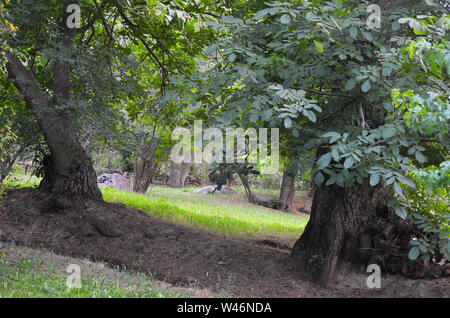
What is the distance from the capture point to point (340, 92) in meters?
5.04

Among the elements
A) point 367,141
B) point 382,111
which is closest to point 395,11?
point 382,111

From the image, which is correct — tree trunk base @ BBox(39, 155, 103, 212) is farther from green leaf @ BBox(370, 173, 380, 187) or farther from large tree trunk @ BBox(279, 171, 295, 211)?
large tree trunk @ BBox(279, 171, 295, 211)

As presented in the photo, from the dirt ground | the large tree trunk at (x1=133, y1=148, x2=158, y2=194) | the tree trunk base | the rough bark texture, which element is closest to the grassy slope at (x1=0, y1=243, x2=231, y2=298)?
the dirt ground

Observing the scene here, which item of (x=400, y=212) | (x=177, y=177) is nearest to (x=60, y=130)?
(x=400, y=212)

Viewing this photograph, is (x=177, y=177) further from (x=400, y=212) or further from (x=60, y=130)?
(x=400, y=212)

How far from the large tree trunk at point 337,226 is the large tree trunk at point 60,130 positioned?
4.02m

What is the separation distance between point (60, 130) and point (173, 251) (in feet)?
9.14

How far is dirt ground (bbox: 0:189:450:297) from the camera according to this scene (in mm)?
5316

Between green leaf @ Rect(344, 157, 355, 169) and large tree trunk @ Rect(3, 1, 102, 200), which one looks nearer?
green leaf @ Rect(344, 157, 355, 169)

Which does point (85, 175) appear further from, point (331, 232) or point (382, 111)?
point (382, 111)

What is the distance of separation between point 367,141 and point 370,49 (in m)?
1.26

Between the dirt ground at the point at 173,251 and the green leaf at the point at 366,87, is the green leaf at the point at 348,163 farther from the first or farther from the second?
the dirt ground at the point at 173,251

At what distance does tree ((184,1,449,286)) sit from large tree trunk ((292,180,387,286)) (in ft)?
0.04

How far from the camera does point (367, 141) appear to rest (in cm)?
395
